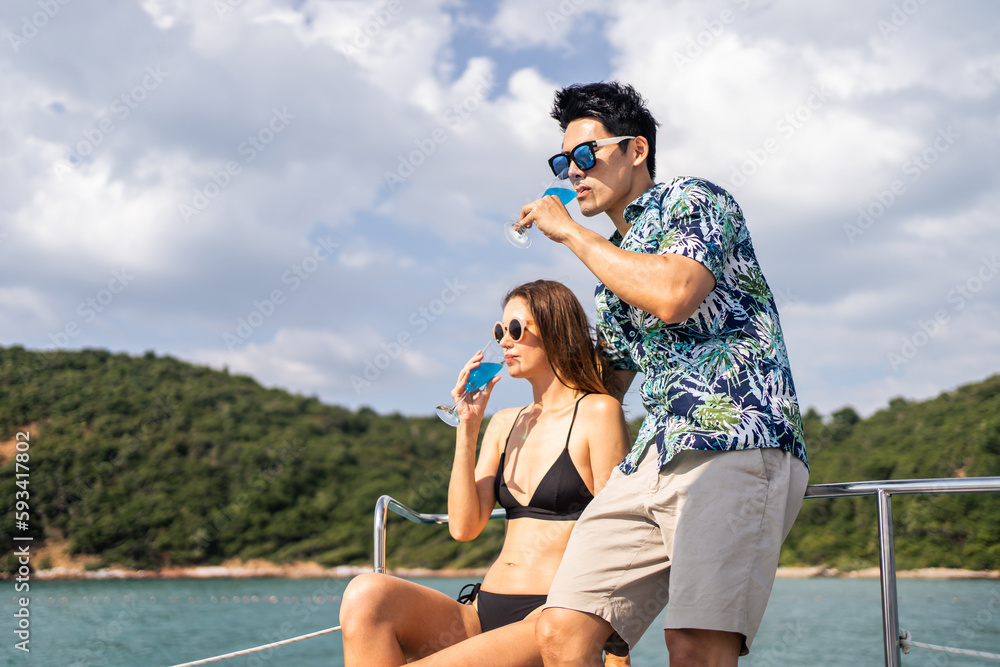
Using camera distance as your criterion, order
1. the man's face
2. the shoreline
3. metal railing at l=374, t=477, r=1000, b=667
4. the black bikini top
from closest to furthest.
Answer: metal railing at l=374, t=477, r=1000, b=667, the man's face, the black bikini top, the shoreline

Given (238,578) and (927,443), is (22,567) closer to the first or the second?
(927,443)

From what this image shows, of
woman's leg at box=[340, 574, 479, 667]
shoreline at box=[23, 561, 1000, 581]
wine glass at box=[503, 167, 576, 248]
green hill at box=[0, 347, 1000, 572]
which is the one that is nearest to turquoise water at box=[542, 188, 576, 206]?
wine glass at box=[503, 167, 576, 248]

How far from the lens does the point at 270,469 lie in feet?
152

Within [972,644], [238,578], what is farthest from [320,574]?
[972,644]

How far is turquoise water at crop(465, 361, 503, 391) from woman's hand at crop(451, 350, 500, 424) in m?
0.01

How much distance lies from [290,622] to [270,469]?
13875 millimetres

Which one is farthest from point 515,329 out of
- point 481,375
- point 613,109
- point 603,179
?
point 613,109

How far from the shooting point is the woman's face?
7.42 ft

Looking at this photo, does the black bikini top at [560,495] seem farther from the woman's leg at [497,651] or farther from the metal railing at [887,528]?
the metal railing at [887,528]

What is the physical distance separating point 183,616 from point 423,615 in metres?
40.0

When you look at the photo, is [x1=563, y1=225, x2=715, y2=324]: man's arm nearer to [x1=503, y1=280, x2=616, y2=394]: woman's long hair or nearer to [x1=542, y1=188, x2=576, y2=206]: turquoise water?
[x1=542, y1=188, x2=576, y2=206]: turquoise water

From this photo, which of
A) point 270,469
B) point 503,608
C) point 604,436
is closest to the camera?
point 503,608

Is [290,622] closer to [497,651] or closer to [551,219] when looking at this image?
[497,651]

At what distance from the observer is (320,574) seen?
149ft
